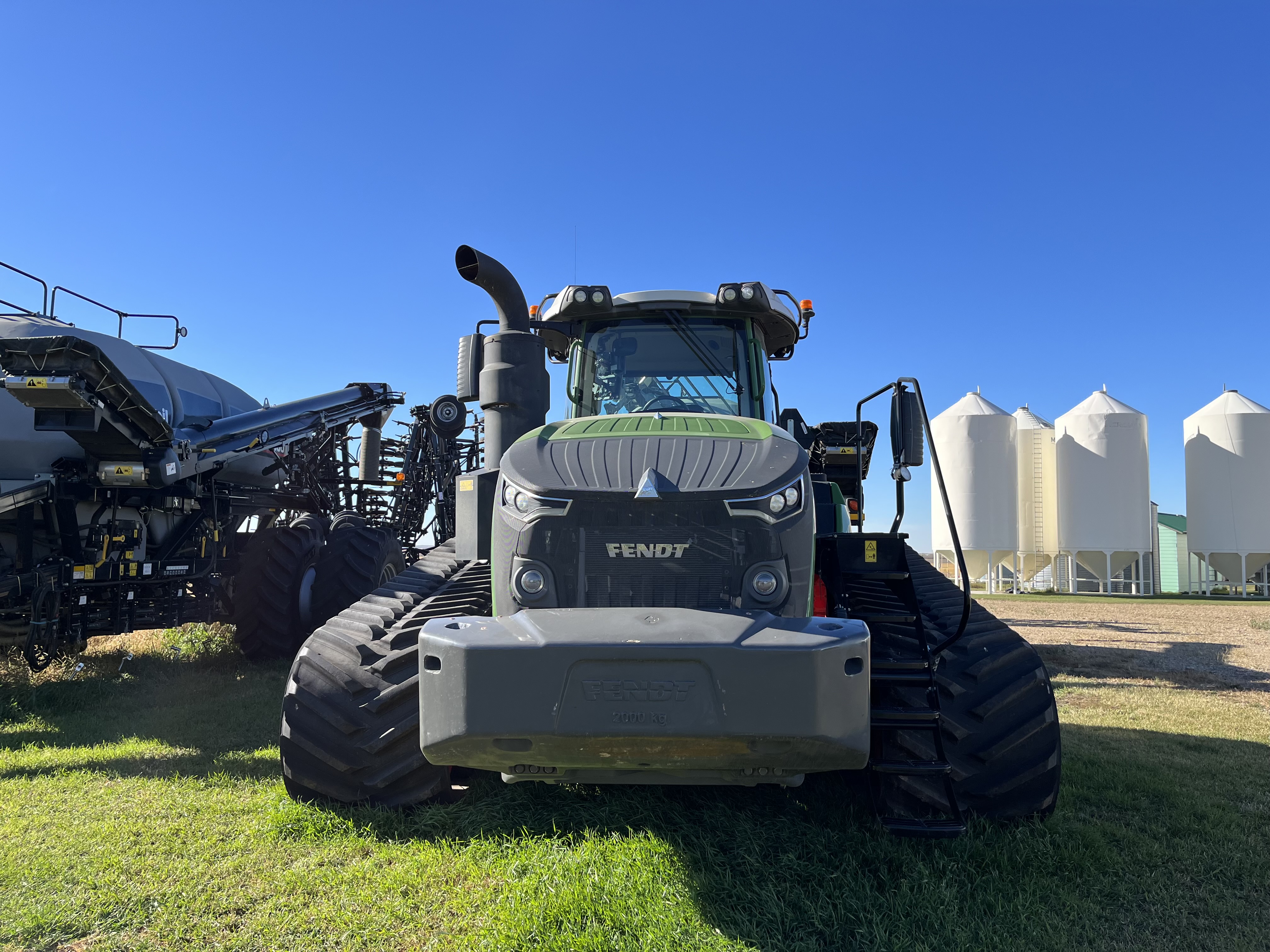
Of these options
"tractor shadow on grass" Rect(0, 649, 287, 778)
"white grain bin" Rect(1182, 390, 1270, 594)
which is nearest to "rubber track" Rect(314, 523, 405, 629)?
"tractor shadow on grass" Rect(0, 649, 287, 778)

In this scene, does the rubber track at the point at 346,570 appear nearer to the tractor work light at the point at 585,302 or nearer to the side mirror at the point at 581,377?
the side mirror at the point at 581,377

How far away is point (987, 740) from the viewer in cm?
357

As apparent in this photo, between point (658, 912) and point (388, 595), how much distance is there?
234cm

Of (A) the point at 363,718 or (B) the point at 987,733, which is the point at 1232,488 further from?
(A) the point at 363,718

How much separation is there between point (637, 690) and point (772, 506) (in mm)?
947

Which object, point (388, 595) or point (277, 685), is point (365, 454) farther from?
point (388, 595)

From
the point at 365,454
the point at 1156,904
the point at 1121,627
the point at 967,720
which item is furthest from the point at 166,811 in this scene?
the point at 1121,627

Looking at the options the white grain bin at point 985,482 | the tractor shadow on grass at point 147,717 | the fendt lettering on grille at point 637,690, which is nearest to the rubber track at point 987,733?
the fendt lettering on grille at point 637,690

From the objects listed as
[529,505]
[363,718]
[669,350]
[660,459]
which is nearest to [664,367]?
[669,350]

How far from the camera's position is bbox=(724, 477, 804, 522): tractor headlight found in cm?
322

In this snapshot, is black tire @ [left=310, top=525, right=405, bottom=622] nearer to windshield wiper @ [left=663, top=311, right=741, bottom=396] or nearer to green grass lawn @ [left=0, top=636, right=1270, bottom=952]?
green grass lawn @ [left=0, top=636, right=1270, bottom=952]

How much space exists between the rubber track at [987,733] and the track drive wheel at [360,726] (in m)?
2.02

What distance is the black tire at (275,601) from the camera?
839 centimetres

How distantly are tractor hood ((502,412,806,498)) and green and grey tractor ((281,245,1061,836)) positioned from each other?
1 centimetres
